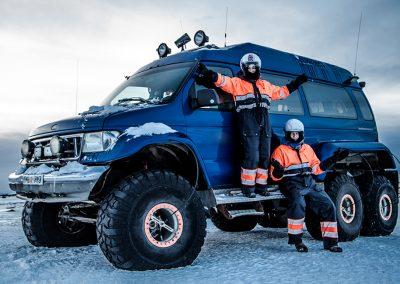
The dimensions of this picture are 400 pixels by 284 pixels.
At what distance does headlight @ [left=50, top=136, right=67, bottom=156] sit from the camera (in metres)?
4.74

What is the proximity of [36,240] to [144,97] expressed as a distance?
2321mm

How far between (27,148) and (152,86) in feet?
5.41

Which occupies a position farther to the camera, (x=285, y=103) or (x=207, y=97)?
(x=285, y=103)

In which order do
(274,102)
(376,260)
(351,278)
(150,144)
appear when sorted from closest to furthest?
(351,278)
(150,144)
(376,260)
(274,102)

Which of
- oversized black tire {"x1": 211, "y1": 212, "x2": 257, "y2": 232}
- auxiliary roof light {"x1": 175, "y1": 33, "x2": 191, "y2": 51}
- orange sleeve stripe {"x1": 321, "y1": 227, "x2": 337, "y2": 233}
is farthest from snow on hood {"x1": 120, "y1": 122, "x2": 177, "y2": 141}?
oversized black tire {"x1": 211, "y1": 212, "x2": 257, "y2": 232}

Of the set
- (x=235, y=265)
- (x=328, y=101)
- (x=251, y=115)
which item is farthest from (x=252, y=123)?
(x=328, y=101)

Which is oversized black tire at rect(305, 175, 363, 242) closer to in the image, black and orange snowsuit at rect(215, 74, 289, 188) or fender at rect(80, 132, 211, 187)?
black and orange snowsuit at rect(215, 74, 289, 188)

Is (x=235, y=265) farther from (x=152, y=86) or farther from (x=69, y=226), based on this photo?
(x=69, y=226)

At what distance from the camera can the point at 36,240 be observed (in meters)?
5.84

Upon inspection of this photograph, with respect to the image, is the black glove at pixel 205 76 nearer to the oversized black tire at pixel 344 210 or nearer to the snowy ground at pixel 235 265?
the snowy ground at pixel 235 265

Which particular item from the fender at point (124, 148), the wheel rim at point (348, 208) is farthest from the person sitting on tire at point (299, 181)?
the fender at point (124, 148)

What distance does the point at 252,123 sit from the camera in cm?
538

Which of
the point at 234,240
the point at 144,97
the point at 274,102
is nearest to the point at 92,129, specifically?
the point at 144,97

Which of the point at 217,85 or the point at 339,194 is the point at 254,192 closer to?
the point at 217,85
